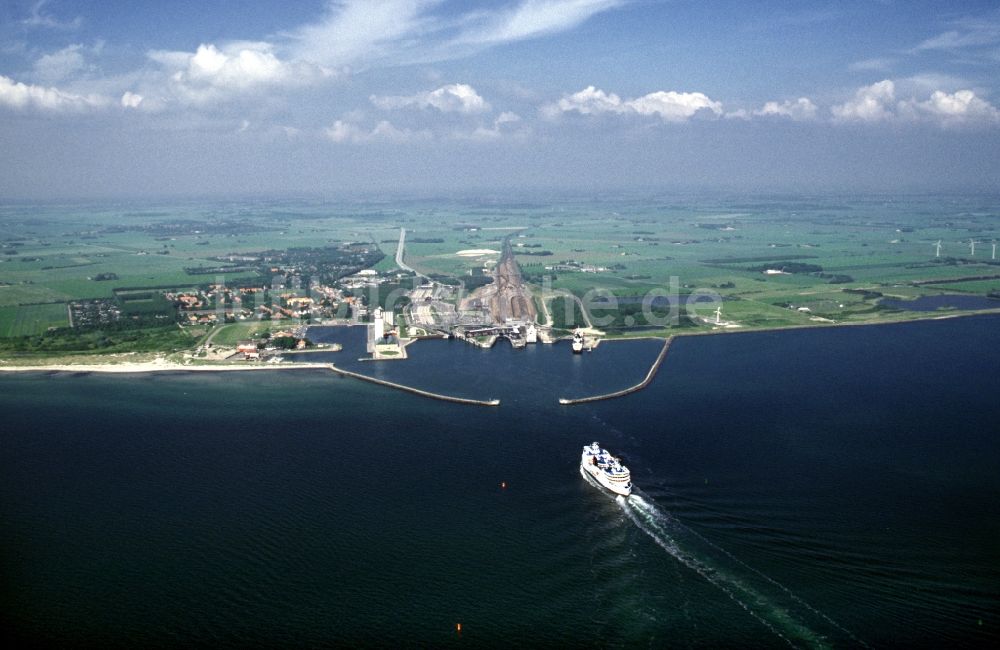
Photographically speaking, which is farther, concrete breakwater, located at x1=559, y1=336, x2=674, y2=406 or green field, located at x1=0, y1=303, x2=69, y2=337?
green field, located at x1=0, y1=303, x2=69, y2=337

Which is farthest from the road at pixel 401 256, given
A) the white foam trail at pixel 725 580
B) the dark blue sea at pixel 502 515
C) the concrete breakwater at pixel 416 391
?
the white foam trail at pixel 725 580

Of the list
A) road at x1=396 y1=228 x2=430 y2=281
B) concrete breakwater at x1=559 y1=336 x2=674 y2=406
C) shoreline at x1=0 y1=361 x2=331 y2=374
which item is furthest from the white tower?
road at x1=396 y1=228 x2=430 y2=281

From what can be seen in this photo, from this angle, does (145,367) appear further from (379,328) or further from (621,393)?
(621,393)

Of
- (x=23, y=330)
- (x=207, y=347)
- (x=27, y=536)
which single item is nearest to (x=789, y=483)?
(x=27, y=536)

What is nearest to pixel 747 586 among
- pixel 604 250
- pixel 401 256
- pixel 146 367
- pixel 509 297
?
pixel 146 367

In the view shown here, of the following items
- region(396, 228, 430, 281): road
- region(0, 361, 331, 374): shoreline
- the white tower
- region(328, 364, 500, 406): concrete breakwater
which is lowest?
region(328, 364, 500, 406): concrete breakwater

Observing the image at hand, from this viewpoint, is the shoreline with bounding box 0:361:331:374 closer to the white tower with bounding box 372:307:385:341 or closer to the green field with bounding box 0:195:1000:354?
the green field with bounding box 0:195:1000:354

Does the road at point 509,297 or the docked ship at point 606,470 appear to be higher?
the road at point 509,297

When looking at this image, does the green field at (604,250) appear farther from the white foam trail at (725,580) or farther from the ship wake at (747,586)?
the ship wake at (747,586)
